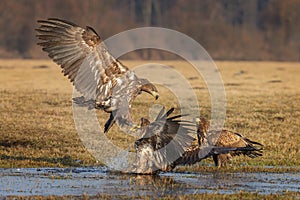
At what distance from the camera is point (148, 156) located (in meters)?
10.5

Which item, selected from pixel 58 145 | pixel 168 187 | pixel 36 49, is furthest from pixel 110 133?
pixel 36 49

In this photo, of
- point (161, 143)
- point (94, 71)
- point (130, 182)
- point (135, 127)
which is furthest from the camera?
point (94, 71)

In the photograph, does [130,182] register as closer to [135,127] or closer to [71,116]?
[135,127]

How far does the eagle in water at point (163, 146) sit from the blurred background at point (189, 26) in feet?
96.1

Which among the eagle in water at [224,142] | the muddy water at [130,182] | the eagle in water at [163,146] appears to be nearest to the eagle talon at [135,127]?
the eagle in water at [163,146]

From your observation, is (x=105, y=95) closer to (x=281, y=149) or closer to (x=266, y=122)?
(x=281, y=149)

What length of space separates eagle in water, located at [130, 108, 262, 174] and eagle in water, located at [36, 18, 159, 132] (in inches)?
25.2

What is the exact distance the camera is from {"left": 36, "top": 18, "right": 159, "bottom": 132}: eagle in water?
36.1 ft

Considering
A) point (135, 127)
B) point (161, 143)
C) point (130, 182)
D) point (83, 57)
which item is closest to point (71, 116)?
point (83, 57)

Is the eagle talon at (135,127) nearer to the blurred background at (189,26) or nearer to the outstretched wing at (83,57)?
the outstretched wing at (83,57)

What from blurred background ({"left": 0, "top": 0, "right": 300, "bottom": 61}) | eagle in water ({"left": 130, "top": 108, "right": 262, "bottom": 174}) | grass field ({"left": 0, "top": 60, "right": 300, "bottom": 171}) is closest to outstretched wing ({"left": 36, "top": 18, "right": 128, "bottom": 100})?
eagle in water ({"left": 130, "top": 108, "right": 262, "bottom": 174})

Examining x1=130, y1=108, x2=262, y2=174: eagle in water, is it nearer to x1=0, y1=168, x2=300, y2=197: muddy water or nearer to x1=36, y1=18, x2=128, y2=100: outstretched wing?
x1=0, y1=168, x2=300, y2=197: muddy water

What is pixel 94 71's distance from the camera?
36.4ft

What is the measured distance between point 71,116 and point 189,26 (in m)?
29.8
